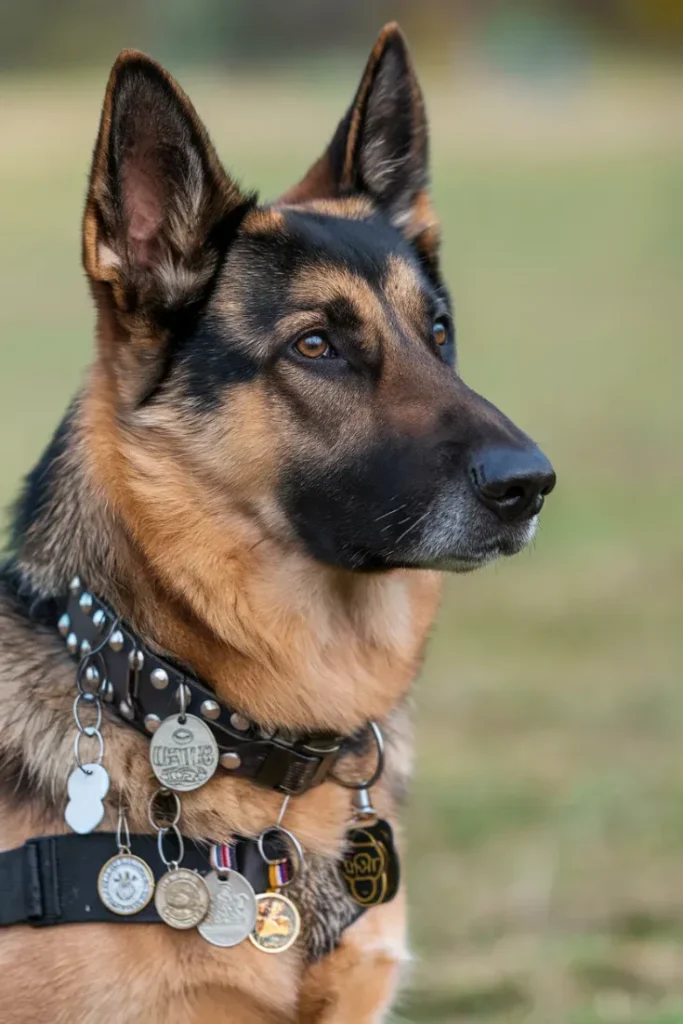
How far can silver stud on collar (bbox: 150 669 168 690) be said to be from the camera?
2.71 meters

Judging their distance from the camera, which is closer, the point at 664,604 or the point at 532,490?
the point at 532,490

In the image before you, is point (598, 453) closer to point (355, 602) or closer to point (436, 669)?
point (436, 669)

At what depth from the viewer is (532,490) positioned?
108 inches

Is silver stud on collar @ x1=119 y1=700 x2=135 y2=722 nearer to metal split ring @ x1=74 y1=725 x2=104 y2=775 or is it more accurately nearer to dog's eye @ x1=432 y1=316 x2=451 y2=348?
metal split ring @ x1=74 y1=725 x2=104 y2=775

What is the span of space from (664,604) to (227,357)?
5545mm

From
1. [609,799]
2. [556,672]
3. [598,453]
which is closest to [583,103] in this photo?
[598,453]

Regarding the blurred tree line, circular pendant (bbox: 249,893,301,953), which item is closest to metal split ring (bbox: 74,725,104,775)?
circular pendant (bbox: 249,893,301,953)

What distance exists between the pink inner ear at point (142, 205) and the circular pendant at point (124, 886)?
1344 millimetres

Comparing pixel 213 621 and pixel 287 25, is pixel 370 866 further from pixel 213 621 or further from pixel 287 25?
pixel 287 25

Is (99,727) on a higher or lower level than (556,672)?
higher

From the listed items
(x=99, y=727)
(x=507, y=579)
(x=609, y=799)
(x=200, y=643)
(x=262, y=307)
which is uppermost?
(x=262, y=307)

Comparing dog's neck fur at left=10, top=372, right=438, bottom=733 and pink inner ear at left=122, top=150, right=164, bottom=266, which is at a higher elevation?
pink inner ear at left=122, top=150, right=164, bottom=266

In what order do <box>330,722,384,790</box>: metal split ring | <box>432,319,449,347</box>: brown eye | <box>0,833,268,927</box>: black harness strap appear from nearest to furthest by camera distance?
1. <box>0,833,268,927</box>: black harness strap
2. <box>330,722,384,790</box>: metal split ring
3. <box>432,319,449,347</box>: brown eye

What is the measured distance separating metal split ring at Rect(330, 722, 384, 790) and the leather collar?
0.43ft
